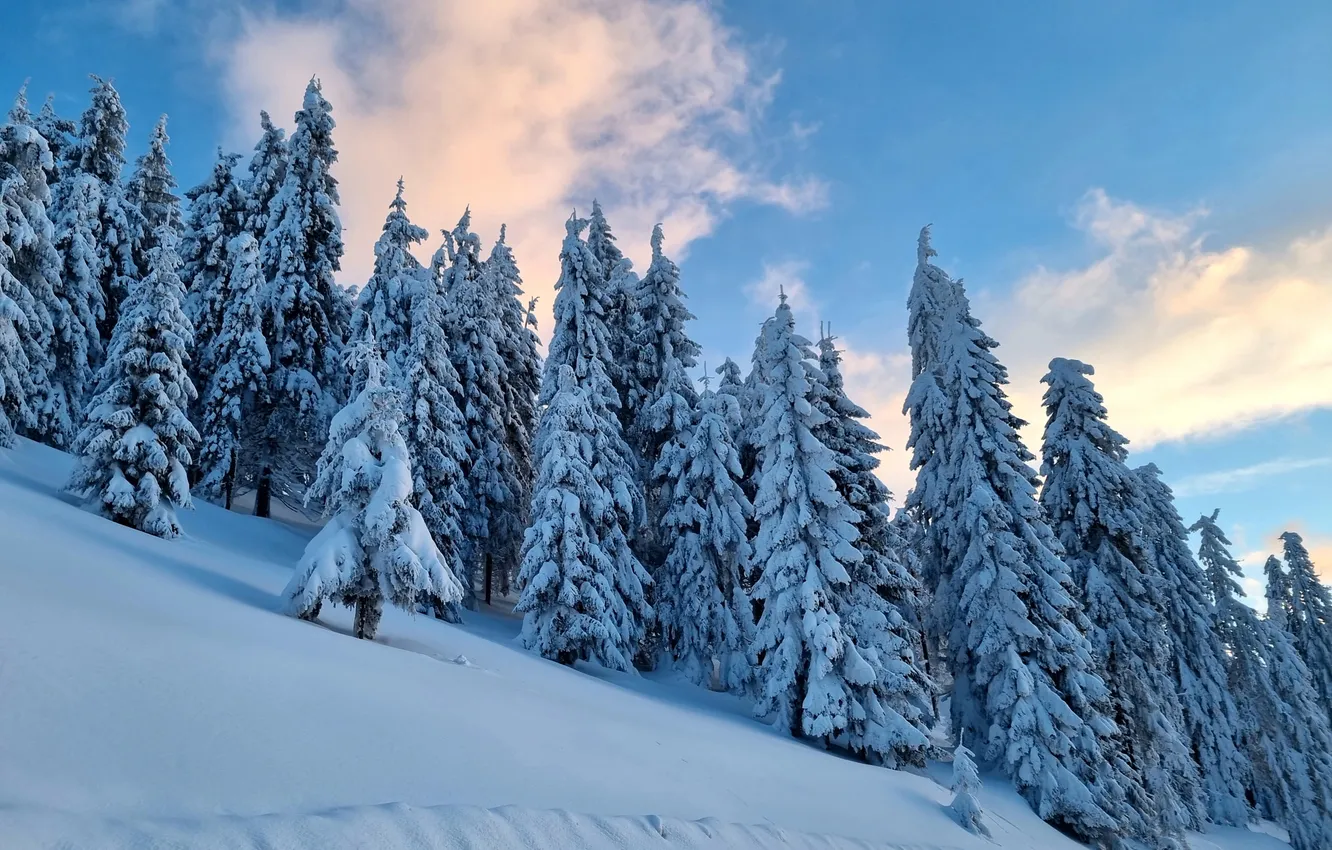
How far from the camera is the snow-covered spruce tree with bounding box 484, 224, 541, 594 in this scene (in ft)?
110

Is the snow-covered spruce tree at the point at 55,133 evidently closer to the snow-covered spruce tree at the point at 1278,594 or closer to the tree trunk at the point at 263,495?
the tree trunk at the point at 263,495

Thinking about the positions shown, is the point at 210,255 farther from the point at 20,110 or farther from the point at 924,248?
the point at 924,248

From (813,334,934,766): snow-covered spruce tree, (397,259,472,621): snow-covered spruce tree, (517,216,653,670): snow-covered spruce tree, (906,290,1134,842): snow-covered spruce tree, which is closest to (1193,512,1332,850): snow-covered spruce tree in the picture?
(906,290,1134,842): snow-covered spruce tree

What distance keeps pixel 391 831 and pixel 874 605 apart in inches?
684

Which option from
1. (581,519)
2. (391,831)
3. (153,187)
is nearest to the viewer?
(391,831)

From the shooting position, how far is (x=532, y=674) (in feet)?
45.8

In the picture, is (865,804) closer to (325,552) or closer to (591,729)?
(591,729)

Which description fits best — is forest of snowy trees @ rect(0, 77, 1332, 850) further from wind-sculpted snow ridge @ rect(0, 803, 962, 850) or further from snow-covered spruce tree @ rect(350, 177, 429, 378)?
wind-sculpted snow ridge @ rect(0, 803, 962, 850)

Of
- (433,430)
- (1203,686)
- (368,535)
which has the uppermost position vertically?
(433,430)

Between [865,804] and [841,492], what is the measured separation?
11512 millimetres

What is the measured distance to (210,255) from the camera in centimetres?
2959

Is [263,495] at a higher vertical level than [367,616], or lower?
higher

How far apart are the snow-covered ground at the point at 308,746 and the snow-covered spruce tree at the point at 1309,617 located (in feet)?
132

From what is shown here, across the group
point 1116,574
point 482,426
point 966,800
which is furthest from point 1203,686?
point 482,426
